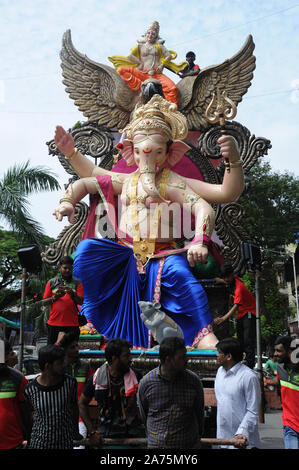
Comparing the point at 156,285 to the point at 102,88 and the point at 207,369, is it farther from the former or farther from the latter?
the point at 102,88

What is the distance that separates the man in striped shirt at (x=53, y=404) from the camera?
116 inches

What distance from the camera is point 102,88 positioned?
7.98m

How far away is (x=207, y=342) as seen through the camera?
5590mm

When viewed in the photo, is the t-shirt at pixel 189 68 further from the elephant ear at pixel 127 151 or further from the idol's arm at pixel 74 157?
the idol's arm at pixel 74 157

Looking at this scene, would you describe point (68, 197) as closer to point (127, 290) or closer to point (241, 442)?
point (127, 290)

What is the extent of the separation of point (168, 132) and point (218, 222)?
1.52 m

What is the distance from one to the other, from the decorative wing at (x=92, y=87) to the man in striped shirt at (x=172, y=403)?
549 centimetres

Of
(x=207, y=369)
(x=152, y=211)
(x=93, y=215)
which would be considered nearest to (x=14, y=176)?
(x=93, y=215)

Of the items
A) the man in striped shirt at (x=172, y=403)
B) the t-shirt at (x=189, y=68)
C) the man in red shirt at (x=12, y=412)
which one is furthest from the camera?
the t-shirt at (x=189, y=68)

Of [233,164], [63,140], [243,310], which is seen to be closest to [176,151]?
[233,164]

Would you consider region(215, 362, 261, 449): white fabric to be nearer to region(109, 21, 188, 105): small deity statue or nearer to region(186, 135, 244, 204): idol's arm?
region(186, 135, 244, 204): idol's arm

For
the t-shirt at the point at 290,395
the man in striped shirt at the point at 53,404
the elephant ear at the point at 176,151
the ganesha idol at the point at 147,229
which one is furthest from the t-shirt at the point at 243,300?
the man in striped shirt at the point at 53,404

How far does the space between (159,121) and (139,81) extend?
1.57m
